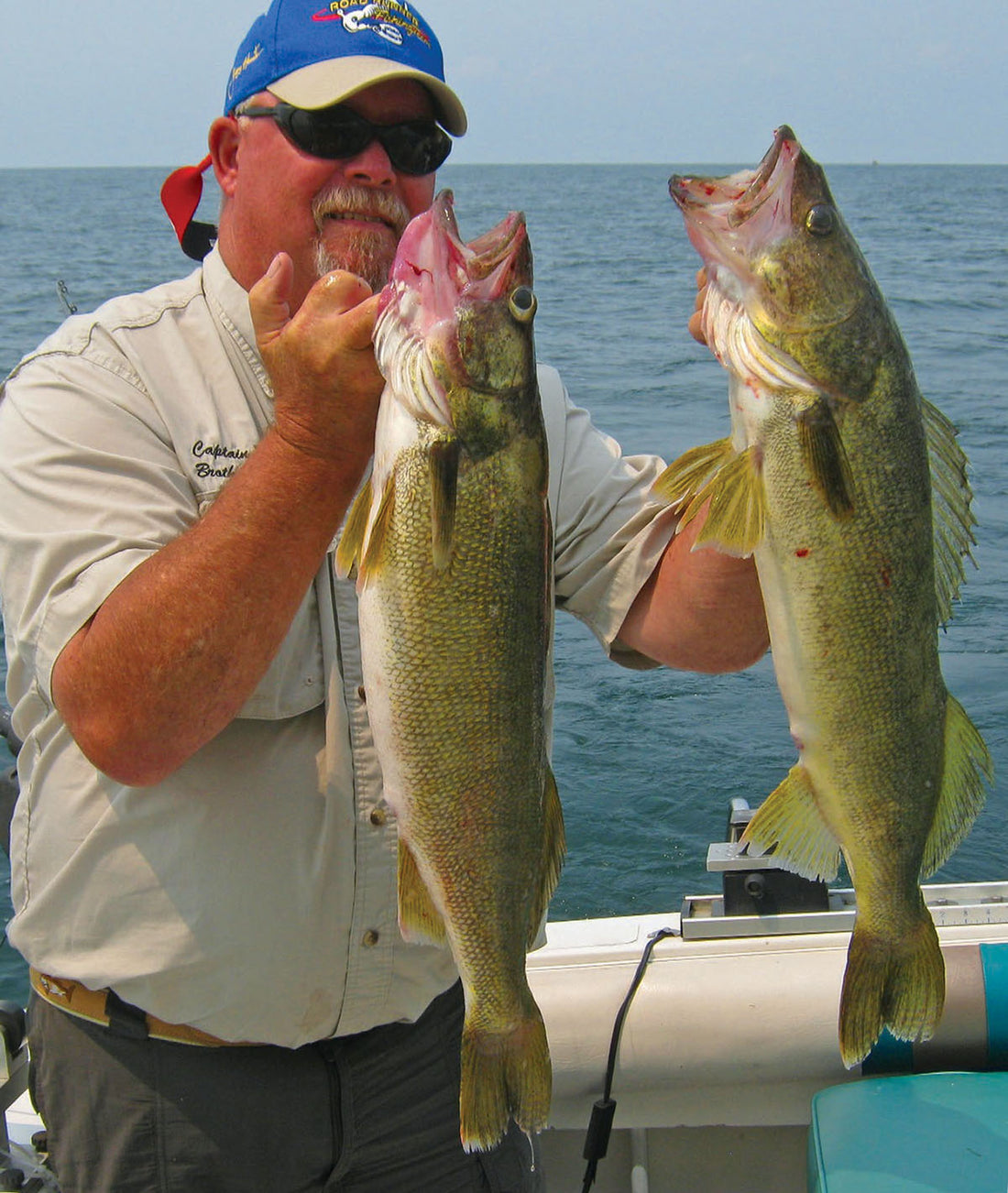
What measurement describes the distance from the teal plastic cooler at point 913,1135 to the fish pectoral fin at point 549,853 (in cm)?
113

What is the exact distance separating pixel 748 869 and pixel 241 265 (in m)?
2.19

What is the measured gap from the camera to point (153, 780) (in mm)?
2061

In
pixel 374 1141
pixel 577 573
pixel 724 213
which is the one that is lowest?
pixel 374 1141

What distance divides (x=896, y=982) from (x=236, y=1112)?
1285 millimetres

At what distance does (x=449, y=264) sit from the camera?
1977 mm

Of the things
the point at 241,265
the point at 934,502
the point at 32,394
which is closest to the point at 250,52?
the point at 241,265

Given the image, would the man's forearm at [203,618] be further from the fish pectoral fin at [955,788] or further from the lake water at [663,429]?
the lake water at [663,429]

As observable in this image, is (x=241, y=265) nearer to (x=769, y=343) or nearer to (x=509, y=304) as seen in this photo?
(x=509, y=304)

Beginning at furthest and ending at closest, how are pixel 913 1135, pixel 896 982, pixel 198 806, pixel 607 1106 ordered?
pixel 607 1106, pixel 913 1135, pixel 198 806, pixel 896 982

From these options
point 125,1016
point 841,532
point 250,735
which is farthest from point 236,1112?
point 841,532

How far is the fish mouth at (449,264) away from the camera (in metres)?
1.94

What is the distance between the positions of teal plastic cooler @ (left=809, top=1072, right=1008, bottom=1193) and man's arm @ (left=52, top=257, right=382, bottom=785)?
5.89 ft

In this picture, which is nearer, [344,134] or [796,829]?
[796,829]

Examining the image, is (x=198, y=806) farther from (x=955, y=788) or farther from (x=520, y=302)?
(x=955, y=788)
